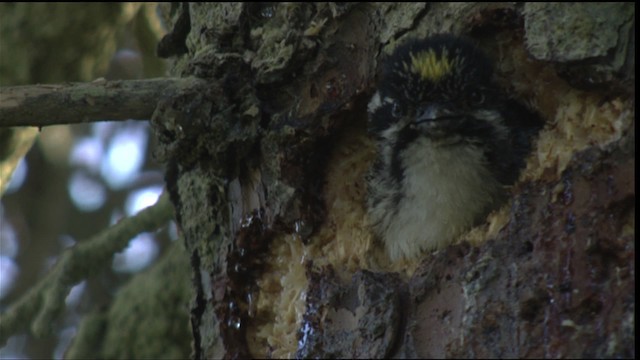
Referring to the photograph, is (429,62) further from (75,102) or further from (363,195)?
(75,102)

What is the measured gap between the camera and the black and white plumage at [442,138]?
3172 millimetres

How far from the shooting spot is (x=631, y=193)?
266 cm

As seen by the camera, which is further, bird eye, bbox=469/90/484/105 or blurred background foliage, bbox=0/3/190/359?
blurred background foliage, bbox=0/3/190/359

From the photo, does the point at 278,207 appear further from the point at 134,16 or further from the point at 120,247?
the point at 134,16

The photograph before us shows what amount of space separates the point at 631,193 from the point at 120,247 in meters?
2.06

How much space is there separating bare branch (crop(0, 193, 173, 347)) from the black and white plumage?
1097 mm

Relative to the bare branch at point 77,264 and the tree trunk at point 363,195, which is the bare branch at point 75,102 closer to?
the tree trunk at point 363,195

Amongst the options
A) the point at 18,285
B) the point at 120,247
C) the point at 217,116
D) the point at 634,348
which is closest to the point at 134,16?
the point at 120,247

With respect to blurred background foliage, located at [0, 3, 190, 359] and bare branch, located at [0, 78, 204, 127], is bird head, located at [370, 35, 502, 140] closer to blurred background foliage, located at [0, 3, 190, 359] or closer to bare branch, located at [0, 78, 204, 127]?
bare branch, located at [0, 78, 204, 127]

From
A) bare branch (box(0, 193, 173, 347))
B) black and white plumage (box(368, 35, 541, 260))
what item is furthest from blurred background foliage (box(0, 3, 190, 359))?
Result: black and white plumage (box(368, 35, 541, 260))

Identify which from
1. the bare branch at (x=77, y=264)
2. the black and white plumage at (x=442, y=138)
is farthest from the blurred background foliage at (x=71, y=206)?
the black and white plumage at (x=442, y=138)

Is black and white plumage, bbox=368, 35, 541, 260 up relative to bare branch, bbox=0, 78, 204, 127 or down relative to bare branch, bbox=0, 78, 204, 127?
down

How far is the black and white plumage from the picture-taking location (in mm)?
3172

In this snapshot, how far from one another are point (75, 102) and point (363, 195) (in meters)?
0.82
